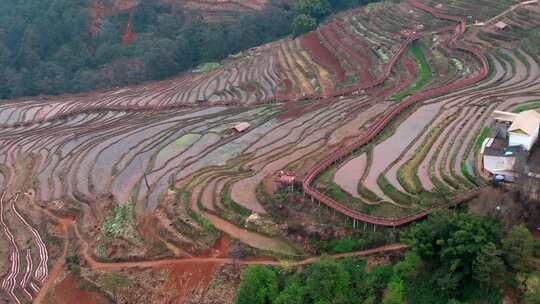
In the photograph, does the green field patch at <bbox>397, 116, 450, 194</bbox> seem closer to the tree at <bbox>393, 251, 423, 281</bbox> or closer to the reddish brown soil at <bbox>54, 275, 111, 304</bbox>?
the tree at <bbox>393, 251, 423, 281</bbox>

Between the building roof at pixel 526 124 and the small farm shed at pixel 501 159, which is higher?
the building roof at pixel 526 124

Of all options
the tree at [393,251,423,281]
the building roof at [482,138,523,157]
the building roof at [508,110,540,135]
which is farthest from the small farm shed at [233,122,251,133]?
the tree at [393,251,423,281]

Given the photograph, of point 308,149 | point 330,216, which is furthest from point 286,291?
point 308,149

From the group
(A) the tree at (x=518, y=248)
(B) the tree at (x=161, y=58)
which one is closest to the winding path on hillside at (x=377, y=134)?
(A) the tree at (x=518, y=248)

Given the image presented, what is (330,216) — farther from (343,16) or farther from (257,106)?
(343,16)

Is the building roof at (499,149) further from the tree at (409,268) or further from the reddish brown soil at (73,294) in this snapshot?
the reddish brown soil at (73,294)

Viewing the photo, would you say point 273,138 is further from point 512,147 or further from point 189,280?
point 512,147
